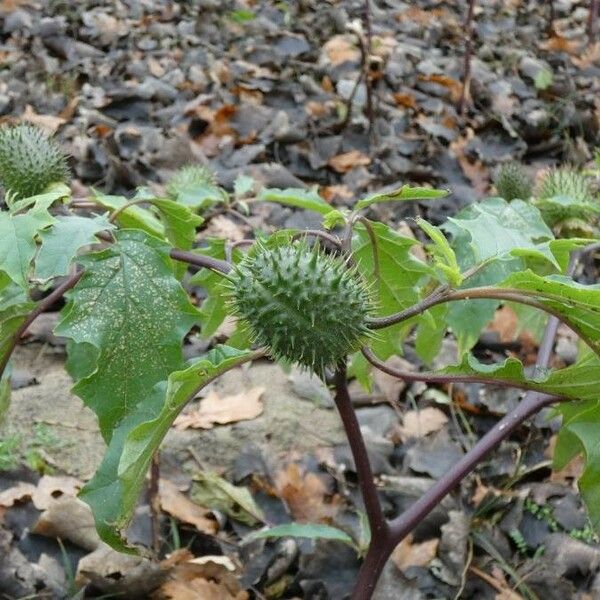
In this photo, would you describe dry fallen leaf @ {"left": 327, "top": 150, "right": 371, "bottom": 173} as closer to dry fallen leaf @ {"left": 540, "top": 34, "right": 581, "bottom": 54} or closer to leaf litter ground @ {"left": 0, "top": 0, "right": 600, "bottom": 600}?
leaf litter ground @ {"left": 0, "top": 0, "right": 600, "bottom": 600}

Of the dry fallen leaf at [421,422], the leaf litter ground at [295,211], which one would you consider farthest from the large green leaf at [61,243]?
the dry fallen leaf at [421,422]

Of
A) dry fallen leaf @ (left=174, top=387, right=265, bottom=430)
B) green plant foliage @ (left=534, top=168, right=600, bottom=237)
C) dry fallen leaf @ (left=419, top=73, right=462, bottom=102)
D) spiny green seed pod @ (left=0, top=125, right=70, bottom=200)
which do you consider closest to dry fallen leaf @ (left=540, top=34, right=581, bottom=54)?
dry fallen leaf @ (left=419, top=73, right=462, bottom=102)

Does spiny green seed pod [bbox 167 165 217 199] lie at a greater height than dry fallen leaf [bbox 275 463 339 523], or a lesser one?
greater

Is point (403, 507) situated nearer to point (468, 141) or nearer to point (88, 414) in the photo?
point (88, 414)

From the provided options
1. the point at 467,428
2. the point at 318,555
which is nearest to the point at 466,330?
the point at 318,555

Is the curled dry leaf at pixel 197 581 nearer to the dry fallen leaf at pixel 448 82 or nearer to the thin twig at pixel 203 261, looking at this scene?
the thin twig at pixel 203 261

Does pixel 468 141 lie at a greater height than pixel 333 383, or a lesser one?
lesser
